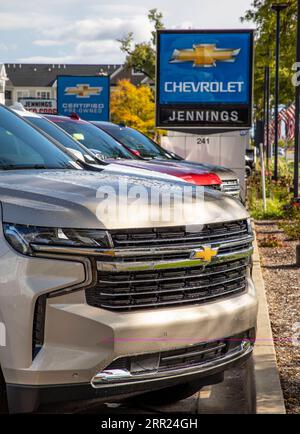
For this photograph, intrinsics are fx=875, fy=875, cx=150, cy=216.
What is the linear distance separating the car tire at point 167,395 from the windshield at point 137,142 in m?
7.49

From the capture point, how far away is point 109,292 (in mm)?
4297

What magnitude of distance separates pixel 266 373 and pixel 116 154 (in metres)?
5.57

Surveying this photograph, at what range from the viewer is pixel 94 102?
116 ft

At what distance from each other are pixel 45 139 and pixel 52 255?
206 centimetres

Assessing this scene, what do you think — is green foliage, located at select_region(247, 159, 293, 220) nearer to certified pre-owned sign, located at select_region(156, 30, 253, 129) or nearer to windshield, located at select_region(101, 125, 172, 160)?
certified pre-owned sign, located at select_region(156, 30, 253, 129)

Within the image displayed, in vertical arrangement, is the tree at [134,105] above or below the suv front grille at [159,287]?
Answer: above

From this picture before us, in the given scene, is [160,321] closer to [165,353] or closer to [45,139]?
[165,353]

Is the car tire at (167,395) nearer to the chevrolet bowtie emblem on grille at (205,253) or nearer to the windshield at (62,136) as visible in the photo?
the chevrolet bowtie emblem on grille at (205,253)

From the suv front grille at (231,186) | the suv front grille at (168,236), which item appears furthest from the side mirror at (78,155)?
the suv front grille at (231,186)

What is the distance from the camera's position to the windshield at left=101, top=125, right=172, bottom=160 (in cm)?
1322

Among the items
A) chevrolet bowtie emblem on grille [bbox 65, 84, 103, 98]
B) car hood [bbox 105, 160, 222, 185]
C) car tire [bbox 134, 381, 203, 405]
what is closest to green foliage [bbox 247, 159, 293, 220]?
car hood [bbox 105, 160, 222, 185]

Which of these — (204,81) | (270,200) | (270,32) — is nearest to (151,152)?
(204,81)

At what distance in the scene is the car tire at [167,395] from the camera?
529 centimetres
